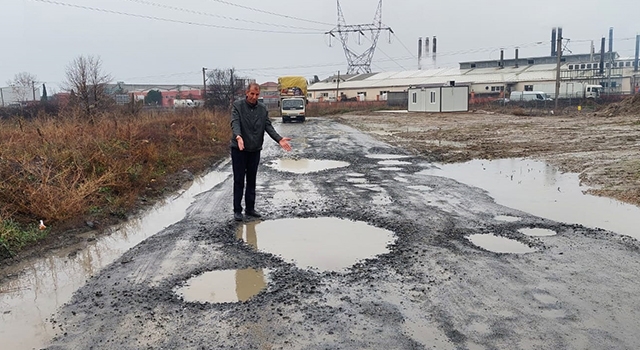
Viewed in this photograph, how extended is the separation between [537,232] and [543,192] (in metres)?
3.16

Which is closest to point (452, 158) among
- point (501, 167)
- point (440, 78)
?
point (501, 167)

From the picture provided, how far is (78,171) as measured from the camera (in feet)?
29.7

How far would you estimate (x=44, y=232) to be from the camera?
6.64m

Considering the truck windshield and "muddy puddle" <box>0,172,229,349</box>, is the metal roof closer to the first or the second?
the truck windshield

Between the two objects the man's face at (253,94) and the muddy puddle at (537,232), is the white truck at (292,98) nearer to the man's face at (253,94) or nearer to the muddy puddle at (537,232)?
the man's face at (253,94)

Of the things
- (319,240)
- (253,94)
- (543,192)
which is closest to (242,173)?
(253,94)

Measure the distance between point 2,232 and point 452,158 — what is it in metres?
11.7

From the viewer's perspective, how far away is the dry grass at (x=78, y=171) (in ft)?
23.0

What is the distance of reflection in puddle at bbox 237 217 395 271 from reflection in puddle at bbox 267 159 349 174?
5.45 m

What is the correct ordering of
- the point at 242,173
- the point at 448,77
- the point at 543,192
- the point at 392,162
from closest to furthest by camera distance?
the point at 242,173, the point at 543,192, the point at 392,162, the point at 448,77

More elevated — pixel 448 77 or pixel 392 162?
pixel 448 77

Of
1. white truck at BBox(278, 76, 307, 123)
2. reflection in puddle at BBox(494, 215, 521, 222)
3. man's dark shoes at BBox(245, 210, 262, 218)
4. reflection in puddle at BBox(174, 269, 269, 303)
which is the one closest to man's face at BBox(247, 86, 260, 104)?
man's dark shoes at BBox(245, 210, 262, 218)

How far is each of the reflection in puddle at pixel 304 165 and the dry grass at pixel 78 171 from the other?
2.20m

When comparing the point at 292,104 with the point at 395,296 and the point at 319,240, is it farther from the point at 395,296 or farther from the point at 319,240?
the point at 395,296
